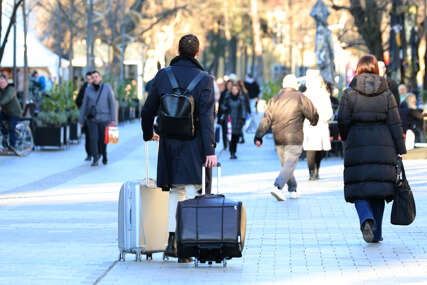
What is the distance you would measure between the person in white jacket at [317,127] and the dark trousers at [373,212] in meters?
6.95

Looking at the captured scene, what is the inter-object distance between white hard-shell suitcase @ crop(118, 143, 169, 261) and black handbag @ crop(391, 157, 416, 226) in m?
2.08

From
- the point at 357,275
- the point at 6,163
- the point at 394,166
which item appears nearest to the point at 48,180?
the point at 6,163

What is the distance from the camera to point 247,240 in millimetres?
10203

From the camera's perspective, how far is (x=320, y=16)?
89.2ft

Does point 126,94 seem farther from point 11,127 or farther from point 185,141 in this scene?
point 185,141

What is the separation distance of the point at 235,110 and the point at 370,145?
14622mm

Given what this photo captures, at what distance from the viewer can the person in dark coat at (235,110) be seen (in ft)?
77.0

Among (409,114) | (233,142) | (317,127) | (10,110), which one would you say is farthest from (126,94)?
(317,127)

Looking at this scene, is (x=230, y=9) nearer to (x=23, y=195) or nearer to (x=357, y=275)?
(x=23, y=195)

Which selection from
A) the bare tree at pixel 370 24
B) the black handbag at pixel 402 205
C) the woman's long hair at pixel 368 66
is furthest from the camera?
the bare tree at pixel 370 24

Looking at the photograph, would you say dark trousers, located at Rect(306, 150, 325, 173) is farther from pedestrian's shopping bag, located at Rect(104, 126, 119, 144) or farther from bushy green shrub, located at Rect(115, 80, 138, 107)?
bushy green shrub, located at Rect(115, 80, 138, 107)

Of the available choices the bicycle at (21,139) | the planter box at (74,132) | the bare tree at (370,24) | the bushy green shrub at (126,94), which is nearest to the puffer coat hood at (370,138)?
the bicycle at (21,139)

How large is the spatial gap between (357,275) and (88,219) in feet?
14.7

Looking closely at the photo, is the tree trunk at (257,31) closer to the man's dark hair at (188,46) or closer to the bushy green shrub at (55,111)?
the bushy green shrub at (55,111)
